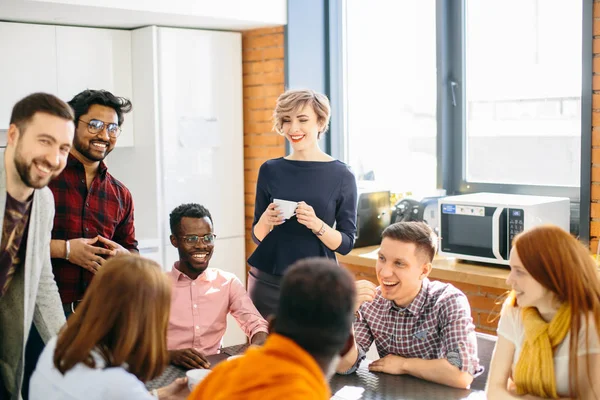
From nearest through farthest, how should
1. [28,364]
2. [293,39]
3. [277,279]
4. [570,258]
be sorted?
[570,258] < [28,364] < [277,279] < [293,39]

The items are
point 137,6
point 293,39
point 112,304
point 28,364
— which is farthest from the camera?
point 293,39

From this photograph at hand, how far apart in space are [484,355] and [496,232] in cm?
119

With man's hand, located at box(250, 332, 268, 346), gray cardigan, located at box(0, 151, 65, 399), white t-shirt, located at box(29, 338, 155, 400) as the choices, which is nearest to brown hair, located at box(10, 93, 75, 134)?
gray cardigan, located at box(0, 151, 65, 399)

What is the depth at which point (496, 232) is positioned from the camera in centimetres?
367

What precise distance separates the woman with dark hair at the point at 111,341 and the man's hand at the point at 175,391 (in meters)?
0.42

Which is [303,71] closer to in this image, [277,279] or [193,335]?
[277,279]

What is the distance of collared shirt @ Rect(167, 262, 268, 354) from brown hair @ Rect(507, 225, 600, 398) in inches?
43.6

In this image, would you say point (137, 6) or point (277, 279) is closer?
point (277, 279)

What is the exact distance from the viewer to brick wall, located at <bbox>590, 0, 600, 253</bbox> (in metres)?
3.56

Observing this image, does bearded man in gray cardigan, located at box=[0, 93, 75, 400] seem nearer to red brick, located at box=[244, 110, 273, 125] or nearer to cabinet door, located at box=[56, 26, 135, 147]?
cabinet door, located at box=[56, 26, 135, 147]

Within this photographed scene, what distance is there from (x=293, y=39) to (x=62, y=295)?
2402 mm

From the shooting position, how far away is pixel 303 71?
15.4 feet

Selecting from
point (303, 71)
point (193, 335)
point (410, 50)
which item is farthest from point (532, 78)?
point (193, 335)

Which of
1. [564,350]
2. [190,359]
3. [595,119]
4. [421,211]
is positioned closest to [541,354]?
[564,350]
